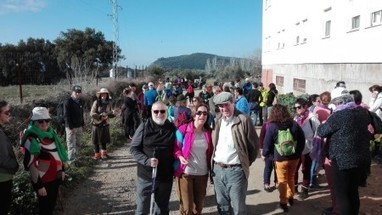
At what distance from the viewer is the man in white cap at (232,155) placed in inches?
164

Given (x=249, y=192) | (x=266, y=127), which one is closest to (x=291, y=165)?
(x=266, y=127)

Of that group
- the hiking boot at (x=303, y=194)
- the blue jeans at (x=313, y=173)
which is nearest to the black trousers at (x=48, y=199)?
the hiking boot at (x=303, y=194)

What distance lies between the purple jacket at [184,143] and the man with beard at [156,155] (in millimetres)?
64

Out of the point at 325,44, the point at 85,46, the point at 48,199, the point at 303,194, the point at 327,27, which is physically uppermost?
the point at 85,46

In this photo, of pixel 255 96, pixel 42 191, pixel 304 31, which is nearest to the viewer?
pixel 42 191

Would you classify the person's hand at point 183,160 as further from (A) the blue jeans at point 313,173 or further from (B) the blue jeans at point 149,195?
(A) the blue jeans at point 313,173

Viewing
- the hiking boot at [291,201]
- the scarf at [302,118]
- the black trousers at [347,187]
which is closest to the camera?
the black trousers at [347,187]

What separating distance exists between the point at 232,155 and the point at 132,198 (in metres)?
2.78

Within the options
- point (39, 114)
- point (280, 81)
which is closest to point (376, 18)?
point (39, 114)

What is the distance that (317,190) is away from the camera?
251 inches

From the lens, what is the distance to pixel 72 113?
7633 millimetres

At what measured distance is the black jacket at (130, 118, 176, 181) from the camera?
421cm

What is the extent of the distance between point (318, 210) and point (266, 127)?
1.56 meters

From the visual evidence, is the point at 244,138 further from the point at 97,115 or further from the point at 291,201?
the point at 97,115
